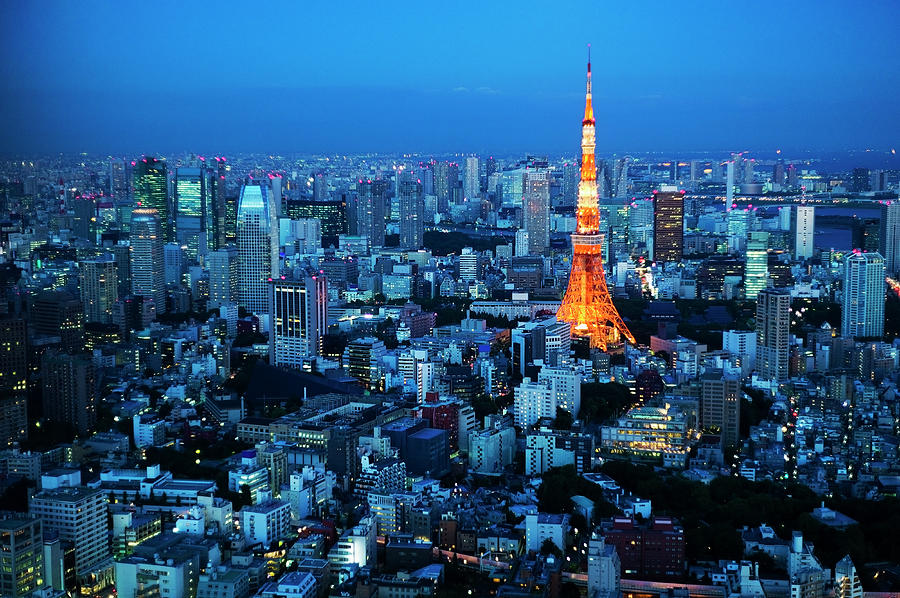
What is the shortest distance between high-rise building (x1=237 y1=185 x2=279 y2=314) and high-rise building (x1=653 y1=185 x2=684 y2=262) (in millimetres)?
6975

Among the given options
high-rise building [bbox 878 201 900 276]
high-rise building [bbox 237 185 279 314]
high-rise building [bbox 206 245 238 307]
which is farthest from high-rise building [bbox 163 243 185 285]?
high-rise building [bbox 878 201 900 276]

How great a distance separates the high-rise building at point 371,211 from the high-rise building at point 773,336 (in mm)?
10960

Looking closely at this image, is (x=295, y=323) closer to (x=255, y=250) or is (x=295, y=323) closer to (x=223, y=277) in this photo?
(x=223, y=277)

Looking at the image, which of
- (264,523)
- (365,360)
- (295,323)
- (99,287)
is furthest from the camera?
(99,287)

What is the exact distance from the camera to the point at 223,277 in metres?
14.8

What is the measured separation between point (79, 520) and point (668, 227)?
15.5 meters

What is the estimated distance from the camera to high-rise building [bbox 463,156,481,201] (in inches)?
1031

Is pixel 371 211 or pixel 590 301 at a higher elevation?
pixel 371 211

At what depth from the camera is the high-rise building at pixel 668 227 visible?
783 inches

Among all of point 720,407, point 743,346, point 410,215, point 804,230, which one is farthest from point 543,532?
point 410,215

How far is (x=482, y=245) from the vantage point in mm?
21484

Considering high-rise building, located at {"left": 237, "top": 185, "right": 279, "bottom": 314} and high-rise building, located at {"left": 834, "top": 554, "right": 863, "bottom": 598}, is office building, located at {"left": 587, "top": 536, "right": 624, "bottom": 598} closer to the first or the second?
high-rise building, located at {"left": 834, "top": 554, "right": 863, "bottom": 598}

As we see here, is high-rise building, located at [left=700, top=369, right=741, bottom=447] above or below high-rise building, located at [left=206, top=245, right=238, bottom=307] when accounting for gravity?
below

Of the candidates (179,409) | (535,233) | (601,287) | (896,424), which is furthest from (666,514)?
(535,233)
